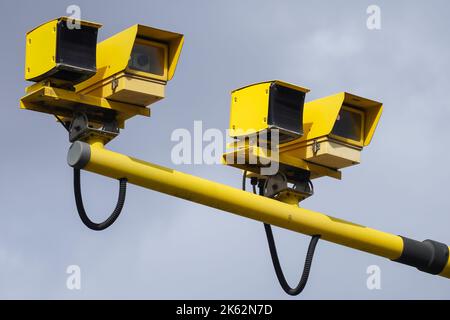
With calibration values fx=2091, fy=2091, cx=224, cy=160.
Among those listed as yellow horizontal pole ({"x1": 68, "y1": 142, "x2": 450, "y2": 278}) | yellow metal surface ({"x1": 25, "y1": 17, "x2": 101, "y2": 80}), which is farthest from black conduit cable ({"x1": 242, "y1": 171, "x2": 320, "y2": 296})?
yellow metal surface ({"x1": 25, "y1": 17, "x2": 101, "y2": 80})

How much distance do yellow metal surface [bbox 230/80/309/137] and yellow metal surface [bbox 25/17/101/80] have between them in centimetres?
210

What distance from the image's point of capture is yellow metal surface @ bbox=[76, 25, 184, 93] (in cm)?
2027

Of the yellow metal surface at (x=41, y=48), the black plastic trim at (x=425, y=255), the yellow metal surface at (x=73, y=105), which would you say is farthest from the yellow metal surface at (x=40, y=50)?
the black plastic trim at (x=425, y=255)

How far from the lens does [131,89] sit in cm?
2022

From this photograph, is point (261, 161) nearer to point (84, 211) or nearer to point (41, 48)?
point (84, 211)

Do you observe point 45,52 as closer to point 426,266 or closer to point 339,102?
point 339,102

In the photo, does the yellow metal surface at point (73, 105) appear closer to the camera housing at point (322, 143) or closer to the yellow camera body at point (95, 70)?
the yellow camera body at point (95, 70)

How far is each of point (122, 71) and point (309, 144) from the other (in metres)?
2.72

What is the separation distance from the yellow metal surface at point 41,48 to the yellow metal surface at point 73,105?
0.19 meters

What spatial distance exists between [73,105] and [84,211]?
1182mm

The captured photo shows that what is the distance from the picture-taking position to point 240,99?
2162cm

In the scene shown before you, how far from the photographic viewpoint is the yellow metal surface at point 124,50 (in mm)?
20266

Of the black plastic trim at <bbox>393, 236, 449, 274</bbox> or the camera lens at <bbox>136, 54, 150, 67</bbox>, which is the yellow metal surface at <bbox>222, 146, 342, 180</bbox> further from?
the camera lens at <bbox>136, 54, 150, 67</bbox>

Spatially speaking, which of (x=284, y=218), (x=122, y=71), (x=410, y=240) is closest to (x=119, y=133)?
(x=122, y=71)
